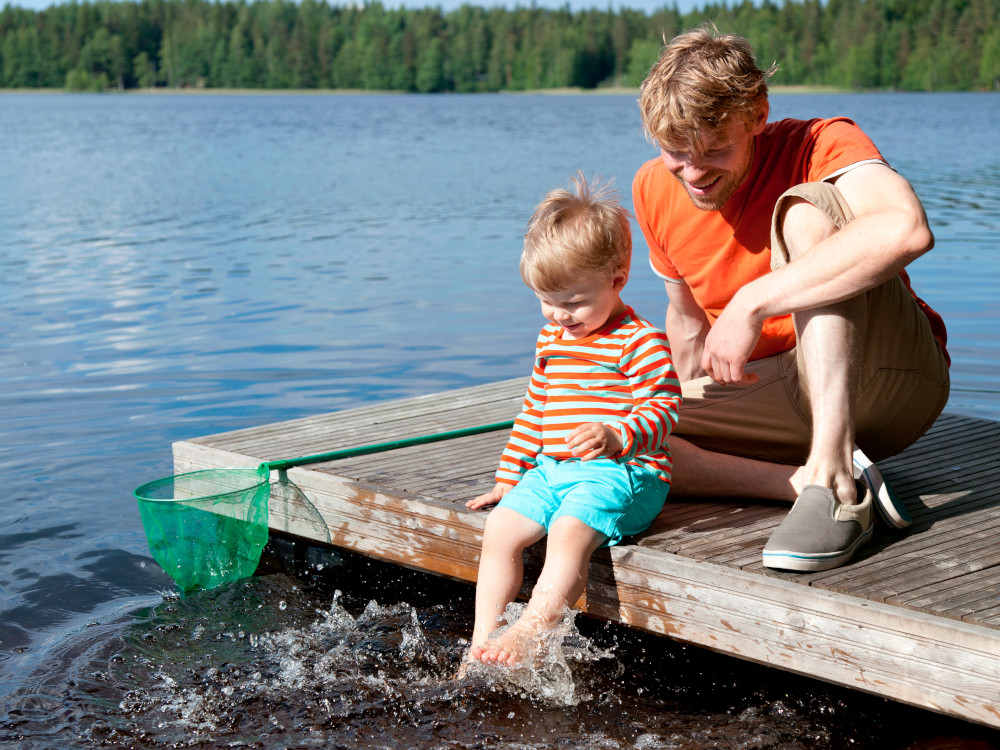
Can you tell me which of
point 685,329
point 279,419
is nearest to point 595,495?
point 685,329

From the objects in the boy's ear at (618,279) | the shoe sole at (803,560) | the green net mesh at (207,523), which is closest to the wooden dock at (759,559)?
the shoe sole at (803,560)

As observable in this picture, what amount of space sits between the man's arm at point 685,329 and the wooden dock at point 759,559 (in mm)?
606

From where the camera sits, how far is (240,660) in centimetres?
366

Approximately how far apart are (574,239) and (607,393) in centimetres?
46

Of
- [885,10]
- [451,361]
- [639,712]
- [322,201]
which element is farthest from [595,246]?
[885,10]

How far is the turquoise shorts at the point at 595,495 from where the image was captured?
3.10m

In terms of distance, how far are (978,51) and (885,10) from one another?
669 inches

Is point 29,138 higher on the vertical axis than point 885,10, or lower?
lower

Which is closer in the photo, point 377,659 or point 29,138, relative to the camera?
point 377,659

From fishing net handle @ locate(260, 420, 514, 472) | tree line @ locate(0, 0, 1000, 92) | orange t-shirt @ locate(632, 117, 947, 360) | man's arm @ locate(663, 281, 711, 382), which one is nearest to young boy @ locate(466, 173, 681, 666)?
orange t-shirt @ locate(632, 117, 947, 360)

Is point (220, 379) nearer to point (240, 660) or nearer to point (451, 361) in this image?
point (451, 361)

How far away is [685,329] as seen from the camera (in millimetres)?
3865

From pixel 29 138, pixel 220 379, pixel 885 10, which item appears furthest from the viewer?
pixel 885 10

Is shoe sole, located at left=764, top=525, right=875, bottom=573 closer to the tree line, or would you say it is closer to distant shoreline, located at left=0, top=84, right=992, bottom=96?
the tree line
